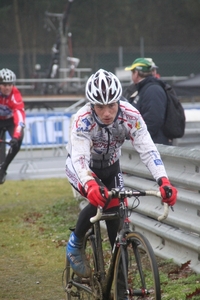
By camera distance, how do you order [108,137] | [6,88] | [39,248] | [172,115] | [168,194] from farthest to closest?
[6,88], [172,115], [39,248], [108,137], [168,194]

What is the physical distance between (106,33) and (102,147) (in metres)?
29.1

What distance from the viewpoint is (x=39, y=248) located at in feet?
27.6

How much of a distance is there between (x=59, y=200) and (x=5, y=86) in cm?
202

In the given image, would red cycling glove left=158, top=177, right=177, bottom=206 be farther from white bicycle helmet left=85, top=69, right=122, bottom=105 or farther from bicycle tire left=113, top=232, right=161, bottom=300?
white bicycle helmet left=85, top=69, right=122, bottom=105

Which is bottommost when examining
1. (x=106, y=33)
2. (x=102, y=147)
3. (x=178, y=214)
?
(x=178, y=214)

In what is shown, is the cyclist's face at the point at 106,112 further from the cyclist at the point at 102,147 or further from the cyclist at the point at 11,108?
the cyclist at the point at 11,108

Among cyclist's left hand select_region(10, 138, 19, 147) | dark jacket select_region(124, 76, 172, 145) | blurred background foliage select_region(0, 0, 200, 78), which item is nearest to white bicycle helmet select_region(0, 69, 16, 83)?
cyclist's left hand select_region(10, 138, 19, 147)

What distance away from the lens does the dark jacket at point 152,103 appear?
8470 mm

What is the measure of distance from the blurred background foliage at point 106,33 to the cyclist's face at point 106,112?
959 inches

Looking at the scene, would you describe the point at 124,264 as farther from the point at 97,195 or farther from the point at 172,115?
the point at 172,115

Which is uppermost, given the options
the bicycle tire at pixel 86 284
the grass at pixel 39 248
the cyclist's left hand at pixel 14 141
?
the cyclist's left hand at pixel 14 141

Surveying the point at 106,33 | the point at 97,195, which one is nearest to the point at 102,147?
the point at 97,195

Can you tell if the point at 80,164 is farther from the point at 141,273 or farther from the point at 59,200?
the point at 59,200

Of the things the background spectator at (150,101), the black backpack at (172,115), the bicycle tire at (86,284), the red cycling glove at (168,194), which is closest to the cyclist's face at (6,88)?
the background spectator at (150,101)
